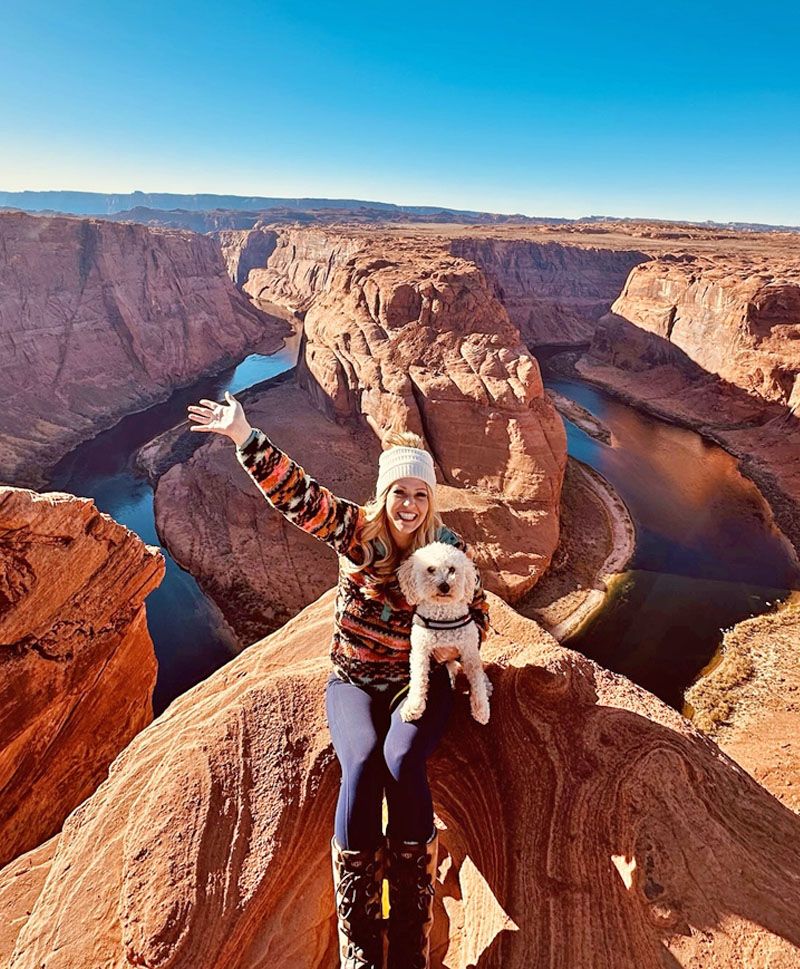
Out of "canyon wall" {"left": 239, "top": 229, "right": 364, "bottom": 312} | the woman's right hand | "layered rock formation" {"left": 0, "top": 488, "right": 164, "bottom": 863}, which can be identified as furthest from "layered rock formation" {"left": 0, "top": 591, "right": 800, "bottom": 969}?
"canyon wall" {"left": 239, "top": 229, "right": 364, "bottom": 312}

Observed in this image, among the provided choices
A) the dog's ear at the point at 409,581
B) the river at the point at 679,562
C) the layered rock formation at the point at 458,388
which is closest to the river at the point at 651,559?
the river at the point at 679,562

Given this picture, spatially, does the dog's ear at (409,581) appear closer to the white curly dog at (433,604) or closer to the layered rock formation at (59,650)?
the white curly dog at (433,604)

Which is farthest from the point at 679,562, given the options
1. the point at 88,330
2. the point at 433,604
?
the point at 88,330

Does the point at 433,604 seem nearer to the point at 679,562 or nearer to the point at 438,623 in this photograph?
the point at 438,623

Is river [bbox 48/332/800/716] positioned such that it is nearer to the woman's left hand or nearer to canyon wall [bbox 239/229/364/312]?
the woman's left hand

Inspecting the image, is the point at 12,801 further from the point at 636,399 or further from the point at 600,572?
the point at 636,399
